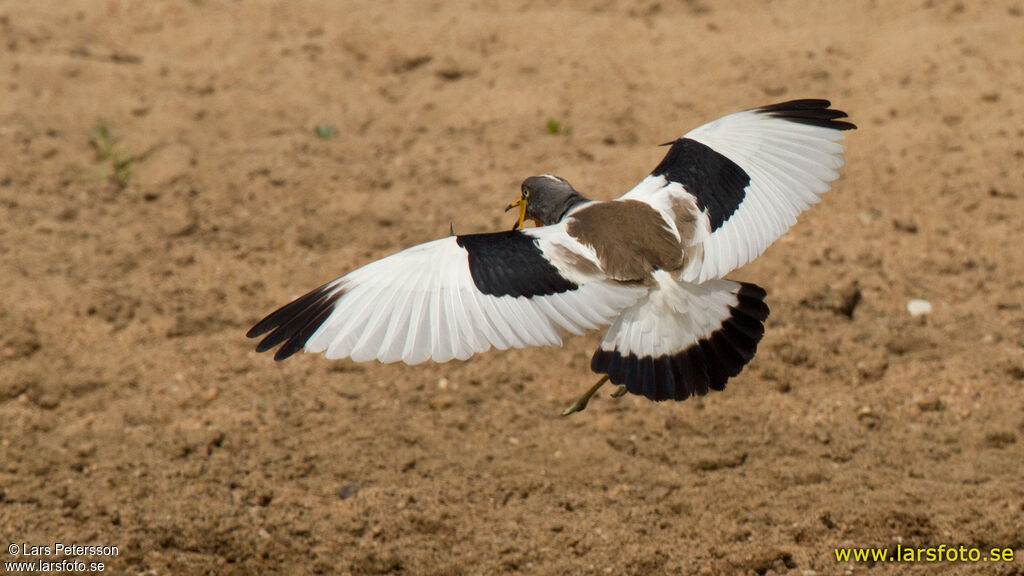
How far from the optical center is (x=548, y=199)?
3.73m

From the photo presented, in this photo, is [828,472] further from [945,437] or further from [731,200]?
[731,200]

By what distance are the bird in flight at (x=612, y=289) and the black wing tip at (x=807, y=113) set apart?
18 cm

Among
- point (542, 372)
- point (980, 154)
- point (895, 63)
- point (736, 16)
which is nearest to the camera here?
point (542, 372)

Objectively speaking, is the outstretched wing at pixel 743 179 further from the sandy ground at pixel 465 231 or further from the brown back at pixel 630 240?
the sandy ground at pixel 465 231

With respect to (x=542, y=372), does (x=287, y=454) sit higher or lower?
lower

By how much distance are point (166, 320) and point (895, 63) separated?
156 inches

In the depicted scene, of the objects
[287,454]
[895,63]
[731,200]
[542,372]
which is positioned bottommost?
[287,454]

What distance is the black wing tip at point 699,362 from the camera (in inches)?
121

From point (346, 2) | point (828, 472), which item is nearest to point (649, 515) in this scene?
point (828, 472)

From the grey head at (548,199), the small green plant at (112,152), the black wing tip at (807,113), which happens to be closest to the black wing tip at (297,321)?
the grey head at (548,199)

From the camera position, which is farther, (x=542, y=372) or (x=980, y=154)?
(x=980, y=154)

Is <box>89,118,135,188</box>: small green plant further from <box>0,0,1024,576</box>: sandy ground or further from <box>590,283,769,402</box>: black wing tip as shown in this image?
<box>590,283,769,402</box>: black wing tip

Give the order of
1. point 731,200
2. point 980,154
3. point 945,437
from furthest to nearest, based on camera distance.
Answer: point 980,154 < point 945,437 < point 731,200

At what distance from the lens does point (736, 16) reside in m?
6.20
